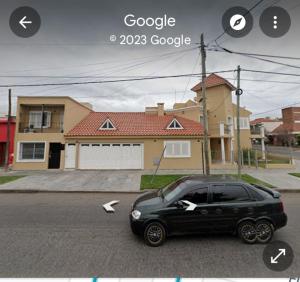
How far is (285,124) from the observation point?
59594 millimetres

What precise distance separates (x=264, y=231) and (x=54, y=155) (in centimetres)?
1680

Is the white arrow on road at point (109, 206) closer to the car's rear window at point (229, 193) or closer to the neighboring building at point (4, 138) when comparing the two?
the car's rear window at point (229, 193)

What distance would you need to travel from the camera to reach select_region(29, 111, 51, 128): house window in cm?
1816

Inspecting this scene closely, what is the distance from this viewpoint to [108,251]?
4145 millimetres

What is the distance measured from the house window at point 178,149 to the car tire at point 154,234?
12909mm

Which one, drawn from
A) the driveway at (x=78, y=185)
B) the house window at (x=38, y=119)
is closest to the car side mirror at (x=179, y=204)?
the driveway at (x=78, y=185)

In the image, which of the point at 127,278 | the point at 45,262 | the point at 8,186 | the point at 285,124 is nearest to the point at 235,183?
the point at 127,278

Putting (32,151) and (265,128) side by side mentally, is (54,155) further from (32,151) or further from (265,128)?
(265,128)

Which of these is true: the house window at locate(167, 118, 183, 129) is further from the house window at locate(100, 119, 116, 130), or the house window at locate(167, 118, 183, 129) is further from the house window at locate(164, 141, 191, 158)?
the house window at locate(100, 119, 116, 130)

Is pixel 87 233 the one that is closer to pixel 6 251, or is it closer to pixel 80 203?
pixel 6 251

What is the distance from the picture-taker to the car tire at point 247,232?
4.56 metres

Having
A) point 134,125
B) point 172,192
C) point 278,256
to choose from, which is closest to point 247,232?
point 278,256

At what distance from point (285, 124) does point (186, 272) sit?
69944mm

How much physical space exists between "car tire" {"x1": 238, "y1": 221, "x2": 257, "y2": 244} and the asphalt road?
0.17 m
